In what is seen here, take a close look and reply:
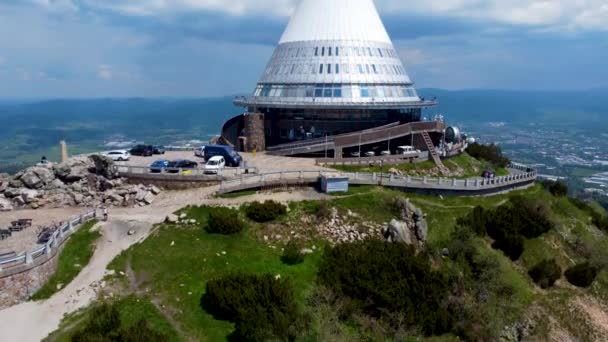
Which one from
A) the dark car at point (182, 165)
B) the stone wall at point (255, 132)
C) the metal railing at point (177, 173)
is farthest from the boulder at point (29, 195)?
the stone wall at point (255, 132)

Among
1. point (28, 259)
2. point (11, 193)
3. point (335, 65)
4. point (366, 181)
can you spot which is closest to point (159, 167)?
point (11, 193)

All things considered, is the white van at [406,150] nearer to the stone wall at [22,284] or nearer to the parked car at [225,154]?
the parked car at [225,154]

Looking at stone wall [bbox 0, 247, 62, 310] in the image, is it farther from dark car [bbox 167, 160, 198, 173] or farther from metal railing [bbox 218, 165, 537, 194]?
dark car [bbox 167, 160, 198, 173]

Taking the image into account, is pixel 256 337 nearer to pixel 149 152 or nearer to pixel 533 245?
pixel 533 245

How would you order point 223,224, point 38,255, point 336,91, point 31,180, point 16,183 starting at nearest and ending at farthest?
point 38,255 → point 223,224 → point 31,180 → point 16,183 → point 336,91

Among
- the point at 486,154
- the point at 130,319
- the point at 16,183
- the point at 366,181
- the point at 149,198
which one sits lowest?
the point at 130,319

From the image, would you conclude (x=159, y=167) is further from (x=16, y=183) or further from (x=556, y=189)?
(x=556, y=189)
